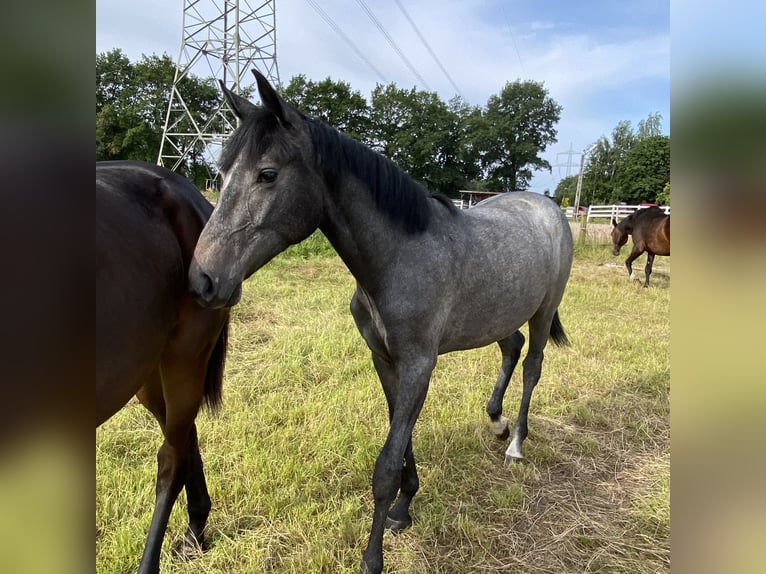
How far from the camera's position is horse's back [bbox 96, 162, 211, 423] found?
4.40 feet

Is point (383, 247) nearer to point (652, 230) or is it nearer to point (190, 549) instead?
point (190, 549)

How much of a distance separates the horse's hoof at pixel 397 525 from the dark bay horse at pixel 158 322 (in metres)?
0.98

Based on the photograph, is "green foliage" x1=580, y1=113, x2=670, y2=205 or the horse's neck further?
"green foliage" x1=580, y1=113, x2=670, y2=205

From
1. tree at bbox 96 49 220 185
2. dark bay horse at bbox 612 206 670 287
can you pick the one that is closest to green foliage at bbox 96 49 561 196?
tree at bbox 96 49 220 185

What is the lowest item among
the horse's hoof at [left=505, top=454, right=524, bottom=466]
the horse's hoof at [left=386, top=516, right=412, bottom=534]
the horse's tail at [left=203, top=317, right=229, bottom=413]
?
the horse's hoof at [left=386, top=516, right=412, bottom=534]

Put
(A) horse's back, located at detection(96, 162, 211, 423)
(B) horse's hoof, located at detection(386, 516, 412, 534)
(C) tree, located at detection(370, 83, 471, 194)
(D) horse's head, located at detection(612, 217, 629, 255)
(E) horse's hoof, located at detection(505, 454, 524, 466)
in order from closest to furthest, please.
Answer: (A) horse's back, located at detection(96, 162, 211, 423) → (B) horse's hoof, located at detection(386, 516, 412, 534) → (E) horse's hoof, located at detection(505, 454, 524, 466) → (D) horse's head, located at detection(612, 217, 629, 255) → (C) tree, located at detection(370, 83, 471, 194)

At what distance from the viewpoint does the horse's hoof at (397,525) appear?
2359 millimetres

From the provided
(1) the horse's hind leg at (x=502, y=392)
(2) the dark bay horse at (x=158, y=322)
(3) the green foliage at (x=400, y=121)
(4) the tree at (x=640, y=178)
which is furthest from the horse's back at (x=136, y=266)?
(4) the tree at (x=640, y=178)

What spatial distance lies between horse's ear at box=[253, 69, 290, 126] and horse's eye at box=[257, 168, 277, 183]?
0.68ft

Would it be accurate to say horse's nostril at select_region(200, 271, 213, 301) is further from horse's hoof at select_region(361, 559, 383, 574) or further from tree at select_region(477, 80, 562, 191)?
tree at select_region(477, 80, 562, 191)

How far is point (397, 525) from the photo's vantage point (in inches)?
93.2

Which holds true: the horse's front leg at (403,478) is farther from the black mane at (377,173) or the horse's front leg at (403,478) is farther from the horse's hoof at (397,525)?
the black mane at (377,173)

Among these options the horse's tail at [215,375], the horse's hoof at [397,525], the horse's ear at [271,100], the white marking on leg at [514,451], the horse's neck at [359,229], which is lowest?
the horse's hoof at [397,525]
